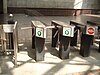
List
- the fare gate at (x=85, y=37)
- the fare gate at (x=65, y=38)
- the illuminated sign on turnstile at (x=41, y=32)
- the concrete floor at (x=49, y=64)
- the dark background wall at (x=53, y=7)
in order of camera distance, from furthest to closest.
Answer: the dark background wall at (x=53, y=7) → the fare gate at (x=85, y=37) → the fare gate at (x=65, y=38) → the illuminated sign on turnstile at (x=41, y=32) → the concrete floor at (x=49, y=64)

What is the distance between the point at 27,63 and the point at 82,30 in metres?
1.35

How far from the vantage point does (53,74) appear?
3.38 m

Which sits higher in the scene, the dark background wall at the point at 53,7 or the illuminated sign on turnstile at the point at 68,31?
the dark background wall at the point at 53,7

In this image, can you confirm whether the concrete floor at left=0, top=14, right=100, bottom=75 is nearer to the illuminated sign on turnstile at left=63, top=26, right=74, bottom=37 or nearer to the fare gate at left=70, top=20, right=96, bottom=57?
the fare gate at left=70, top=20, right=96, bottom=57

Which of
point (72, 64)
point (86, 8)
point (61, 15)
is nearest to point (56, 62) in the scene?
point (72, 64)

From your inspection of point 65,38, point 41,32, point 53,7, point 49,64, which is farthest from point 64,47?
point 53,7

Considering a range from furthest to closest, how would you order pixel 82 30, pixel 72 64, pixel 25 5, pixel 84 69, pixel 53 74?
pixel 25 5, pixel 82 30, pixel 72 64, pixel 84 69, pixel 53 74

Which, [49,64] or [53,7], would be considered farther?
[53,7]

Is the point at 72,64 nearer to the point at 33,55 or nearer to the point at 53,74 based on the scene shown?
the point at 53,74

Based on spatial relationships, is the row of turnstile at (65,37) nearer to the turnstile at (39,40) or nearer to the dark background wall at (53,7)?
the turnstile at (39,40)

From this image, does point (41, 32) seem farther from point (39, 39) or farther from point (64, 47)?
point (64, 47)

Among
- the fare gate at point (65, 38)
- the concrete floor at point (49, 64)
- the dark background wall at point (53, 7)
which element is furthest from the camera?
the dark background wall at point (53, 7)

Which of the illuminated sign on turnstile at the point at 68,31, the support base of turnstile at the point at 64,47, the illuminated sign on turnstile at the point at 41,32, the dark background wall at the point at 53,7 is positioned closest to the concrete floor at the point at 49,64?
the support base of turnstile at the point at 64,47

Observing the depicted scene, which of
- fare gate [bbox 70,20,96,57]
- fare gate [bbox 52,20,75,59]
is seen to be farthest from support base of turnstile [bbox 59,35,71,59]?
fare gate [bbox 70,20,96,57]
